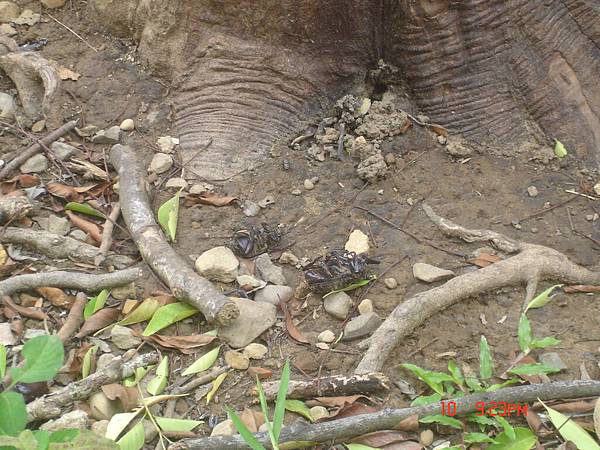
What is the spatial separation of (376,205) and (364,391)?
1.05m

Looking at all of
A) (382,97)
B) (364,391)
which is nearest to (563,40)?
(382,97)

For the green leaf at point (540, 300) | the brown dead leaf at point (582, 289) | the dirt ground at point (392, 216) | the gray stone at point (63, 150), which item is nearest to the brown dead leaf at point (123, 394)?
the dirt ground at point (392, 216)

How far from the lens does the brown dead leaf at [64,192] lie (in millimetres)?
3095

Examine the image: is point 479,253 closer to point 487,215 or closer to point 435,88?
point 487,215

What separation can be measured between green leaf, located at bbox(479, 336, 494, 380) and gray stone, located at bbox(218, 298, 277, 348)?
800mm

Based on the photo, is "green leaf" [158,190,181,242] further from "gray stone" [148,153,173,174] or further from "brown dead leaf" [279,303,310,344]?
"brown dead leaf" [279,303,310,344]

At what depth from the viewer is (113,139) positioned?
341 cm

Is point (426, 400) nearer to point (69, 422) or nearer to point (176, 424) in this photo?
point (176, 424)

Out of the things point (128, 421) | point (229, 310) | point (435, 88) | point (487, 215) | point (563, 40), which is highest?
point (563, 40)

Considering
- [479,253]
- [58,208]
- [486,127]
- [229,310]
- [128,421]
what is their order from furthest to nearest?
[486,127] < [58,208] < [479,253] < [229,310] < [128,421]

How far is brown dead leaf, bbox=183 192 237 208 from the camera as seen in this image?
10.3 ft

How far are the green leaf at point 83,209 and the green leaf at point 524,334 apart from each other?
1863mm

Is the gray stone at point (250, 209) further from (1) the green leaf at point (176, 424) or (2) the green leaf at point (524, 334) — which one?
(2) the green leaf at point (524, 334)

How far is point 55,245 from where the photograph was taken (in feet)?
9.36
